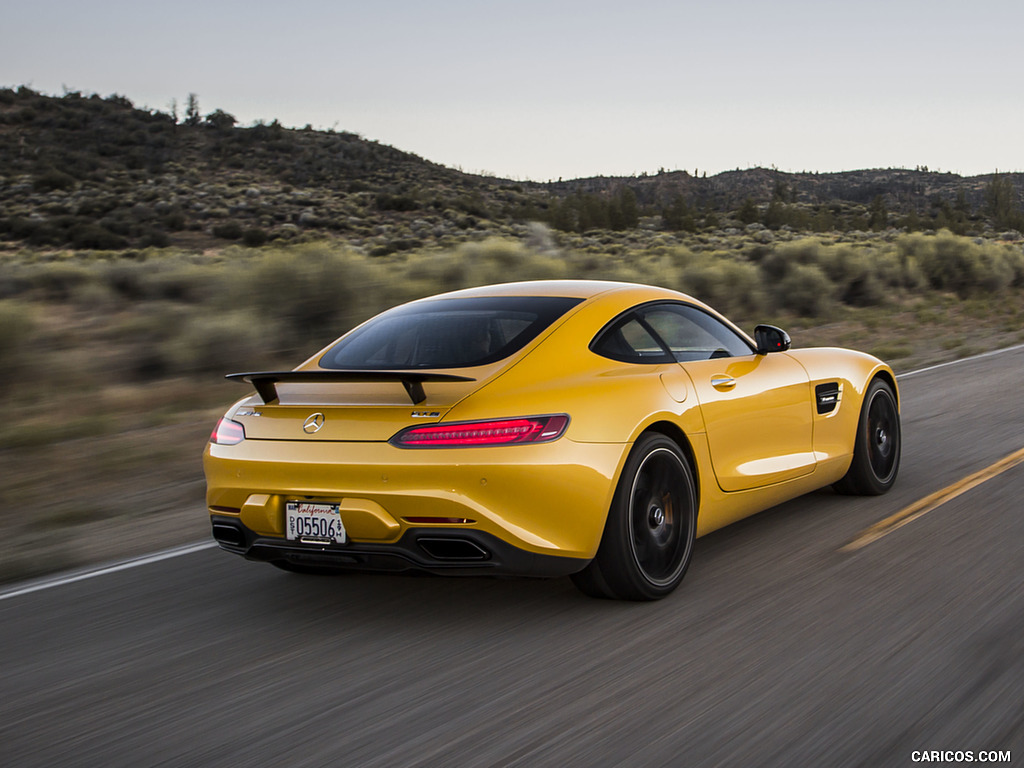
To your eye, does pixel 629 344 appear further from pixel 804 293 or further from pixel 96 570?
pixel 804 293

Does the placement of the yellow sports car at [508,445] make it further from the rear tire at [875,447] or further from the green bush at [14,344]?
the green bush at [14,344]

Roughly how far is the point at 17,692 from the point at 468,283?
1378cm

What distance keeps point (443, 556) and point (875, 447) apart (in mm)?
3558

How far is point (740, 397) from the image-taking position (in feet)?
18.0

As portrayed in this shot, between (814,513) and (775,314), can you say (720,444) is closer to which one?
(814,513)

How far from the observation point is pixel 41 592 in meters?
5.46

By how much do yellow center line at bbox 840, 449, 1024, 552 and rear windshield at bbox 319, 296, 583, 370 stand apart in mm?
2002

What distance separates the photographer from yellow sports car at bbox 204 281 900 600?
4.26 m

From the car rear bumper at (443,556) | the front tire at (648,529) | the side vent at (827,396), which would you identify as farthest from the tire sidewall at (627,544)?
the side vent at (827,396)

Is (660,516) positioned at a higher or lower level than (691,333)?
lower

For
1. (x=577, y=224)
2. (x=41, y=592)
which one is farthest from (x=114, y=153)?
(x=41, y=592)

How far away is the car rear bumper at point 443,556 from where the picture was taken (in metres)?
4.25

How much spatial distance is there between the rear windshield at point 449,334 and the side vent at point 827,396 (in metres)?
1.89

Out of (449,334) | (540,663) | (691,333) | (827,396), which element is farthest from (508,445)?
(827,396)
